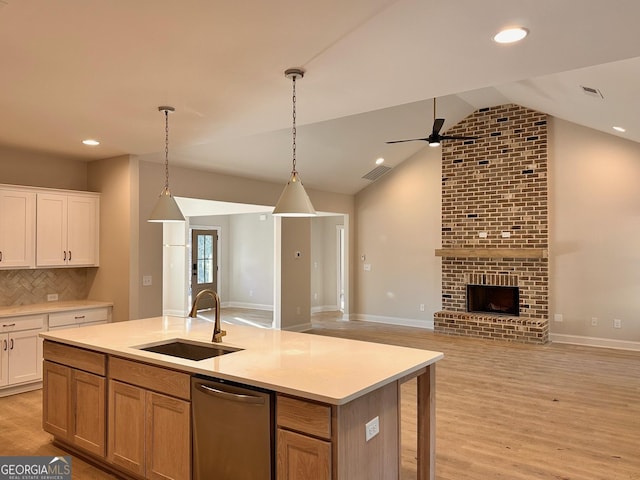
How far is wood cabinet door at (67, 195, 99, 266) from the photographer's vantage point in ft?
17.3

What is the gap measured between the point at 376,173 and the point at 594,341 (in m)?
4.61

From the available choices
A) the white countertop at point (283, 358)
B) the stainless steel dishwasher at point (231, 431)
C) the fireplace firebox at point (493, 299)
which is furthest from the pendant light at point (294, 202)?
the fireplace firebox at point (493, 299)

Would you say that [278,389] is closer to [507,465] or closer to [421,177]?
[507,465]

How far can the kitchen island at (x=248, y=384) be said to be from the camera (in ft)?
6.70

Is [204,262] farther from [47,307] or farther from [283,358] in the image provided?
[283,358]

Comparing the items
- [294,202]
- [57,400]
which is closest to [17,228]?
[57,400]

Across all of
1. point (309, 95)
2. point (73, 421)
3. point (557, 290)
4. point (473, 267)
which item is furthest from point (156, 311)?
point (557, 290)

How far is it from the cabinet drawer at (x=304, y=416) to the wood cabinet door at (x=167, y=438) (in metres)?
0.67

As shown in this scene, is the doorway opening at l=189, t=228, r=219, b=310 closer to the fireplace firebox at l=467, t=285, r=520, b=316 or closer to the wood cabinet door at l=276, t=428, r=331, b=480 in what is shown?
the fireplace firebox at l=467, t=285, r=520, b=316

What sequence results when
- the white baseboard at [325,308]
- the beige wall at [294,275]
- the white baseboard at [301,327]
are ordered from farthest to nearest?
the white baseboard at [325,308], the white baseboard at [301,327], the beige wall at [294,275]

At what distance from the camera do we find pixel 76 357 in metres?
3.22

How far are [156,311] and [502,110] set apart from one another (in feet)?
20.8

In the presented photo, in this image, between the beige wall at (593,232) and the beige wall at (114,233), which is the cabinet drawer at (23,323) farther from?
the beige wall at (593,232)

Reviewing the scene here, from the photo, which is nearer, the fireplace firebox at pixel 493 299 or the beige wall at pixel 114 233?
the beige wall at pixel 114 233
